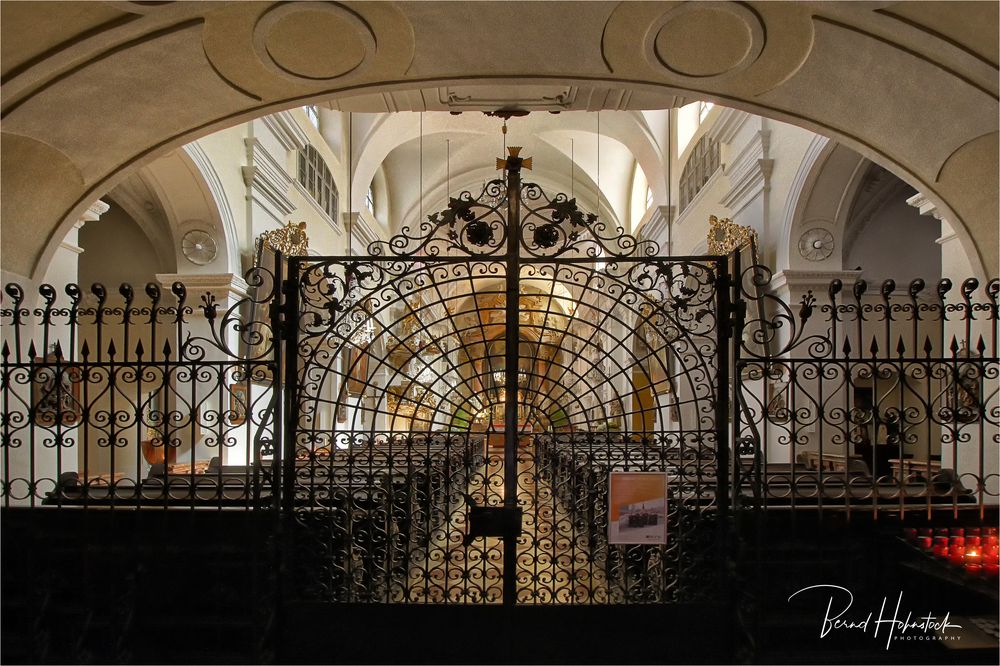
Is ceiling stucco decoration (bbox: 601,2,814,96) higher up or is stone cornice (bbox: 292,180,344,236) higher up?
stone cornice (bbox: 292,180,344,236)

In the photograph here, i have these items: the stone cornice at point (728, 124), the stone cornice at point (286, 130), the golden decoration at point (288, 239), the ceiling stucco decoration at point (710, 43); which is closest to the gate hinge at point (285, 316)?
the ceiling stucco decoration at point (710, 43)

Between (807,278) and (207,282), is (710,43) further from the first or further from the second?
(207,282)

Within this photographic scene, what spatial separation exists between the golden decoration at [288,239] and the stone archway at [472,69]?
17.7ft

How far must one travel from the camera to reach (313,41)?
5.51 meters

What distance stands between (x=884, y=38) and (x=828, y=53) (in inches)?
14.0

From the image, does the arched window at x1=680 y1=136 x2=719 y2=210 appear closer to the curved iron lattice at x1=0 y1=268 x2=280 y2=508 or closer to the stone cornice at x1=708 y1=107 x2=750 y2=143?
the stone cornice at x1=708 y1=107 x2=750 y2=143

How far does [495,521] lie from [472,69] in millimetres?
3125

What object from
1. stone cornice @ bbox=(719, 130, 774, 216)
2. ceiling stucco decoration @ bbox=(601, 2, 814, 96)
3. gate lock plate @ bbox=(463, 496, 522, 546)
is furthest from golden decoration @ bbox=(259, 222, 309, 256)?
gate lock plate @ bbox=(463, 496, 522, 546)

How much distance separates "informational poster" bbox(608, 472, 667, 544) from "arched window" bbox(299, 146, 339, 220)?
1070 cm

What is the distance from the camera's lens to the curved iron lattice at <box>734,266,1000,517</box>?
481 cm

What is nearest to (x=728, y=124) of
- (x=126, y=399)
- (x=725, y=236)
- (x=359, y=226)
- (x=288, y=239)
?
(x=725, y=236)

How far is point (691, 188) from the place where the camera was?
15391 millimetres

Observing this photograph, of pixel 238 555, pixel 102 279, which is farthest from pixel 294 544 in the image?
pixel 102 279

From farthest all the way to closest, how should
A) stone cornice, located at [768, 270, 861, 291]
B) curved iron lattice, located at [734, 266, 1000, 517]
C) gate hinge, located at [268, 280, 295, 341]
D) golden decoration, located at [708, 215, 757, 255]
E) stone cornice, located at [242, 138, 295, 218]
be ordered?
stone cornice, located at [242, 138, 295, 218]
golden decoration, located at [708, 215, 757, 255]
stone cornice, located at [768, 270, 861, 291]
gate hinge, located at [268, 280, 295, 341]
curved iron lattice, located at [734, 266, 1000, 517]
